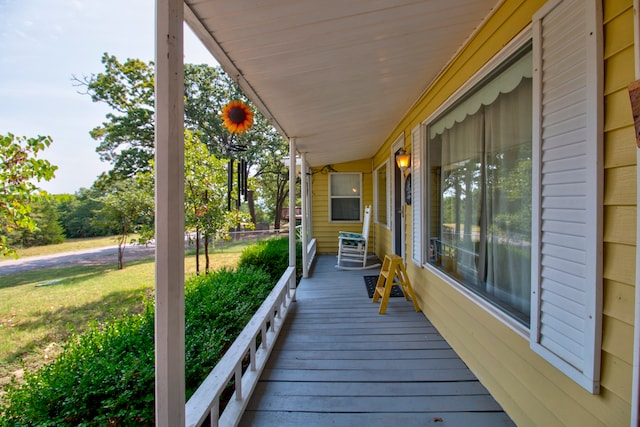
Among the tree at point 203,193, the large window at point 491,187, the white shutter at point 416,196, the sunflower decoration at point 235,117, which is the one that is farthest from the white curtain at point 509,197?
the tree at point 203,193

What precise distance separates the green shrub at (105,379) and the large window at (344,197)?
15.6 feet

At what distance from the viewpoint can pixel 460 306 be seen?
213 cm

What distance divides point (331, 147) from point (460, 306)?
3467mm

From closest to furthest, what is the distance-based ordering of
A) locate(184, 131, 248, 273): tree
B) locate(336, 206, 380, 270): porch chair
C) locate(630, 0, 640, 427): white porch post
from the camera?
1. locate(630, 0, 640, 427): white porch post
2. locate(184, 131, 248, 273): tree
3. locate(336, 206, 380, 270): porch chair

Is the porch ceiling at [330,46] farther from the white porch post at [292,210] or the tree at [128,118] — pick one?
the tree at [128,118]

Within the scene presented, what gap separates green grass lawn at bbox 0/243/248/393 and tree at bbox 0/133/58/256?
0.80 meters

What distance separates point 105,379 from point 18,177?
4.69 feet

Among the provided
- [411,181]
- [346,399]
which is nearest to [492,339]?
[346,399]

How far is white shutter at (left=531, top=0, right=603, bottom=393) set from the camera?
99cm

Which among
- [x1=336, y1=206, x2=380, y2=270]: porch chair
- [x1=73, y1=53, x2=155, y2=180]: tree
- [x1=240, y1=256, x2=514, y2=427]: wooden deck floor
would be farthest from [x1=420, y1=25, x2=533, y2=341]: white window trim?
[x1=73, y1=53, x2=155, y2=180]: tree

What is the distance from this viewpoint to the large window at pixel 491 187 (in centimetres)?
147

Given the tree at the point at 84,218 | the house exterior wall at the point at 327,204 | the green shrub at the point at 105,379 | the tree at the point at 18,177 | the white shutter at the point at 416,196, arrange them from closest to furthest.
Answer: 1. the green shrub at the point at 105,379
2. the tree at the point at 18,177
3. the white shutter at the point at 416,196
4. the tree at the point at 84,218
5. the house exterior wall at the point at 327,204

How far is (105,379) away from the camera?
1521 millimetres

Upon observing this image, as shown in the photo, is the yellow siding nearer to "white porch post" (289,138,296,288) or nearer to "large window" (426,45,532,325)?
"large window" (426,45,532,325)
